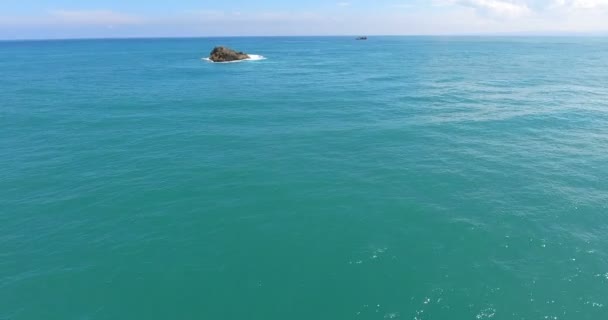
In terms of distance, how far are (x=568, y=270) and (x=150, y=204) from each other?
43095 millimetres

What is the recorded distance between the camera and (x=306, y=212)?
136ft

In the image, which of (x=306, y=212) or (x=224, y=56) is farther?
(x=224, y=56)

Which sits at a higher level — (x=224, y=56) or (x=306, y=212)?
(x=224, y=56)

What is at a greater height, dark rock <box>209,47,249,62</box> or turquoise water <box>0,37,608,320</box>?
dark rock <box>209,47,249,62</box>

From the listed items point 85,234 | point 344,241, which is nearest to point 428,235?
point 344,241

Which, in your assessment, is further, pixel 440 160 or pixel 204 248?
pixel 440 160

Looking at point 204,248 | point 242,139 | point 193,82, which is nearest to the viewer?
point 204,248

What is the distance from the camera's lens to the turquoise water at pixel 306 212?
29734mm

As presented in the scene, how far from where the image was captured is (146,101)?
90812mm

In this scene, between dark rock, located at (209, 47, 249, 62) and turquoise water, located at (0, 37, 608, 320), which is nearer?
turquoise water, located at (0, 37, 608, 320)

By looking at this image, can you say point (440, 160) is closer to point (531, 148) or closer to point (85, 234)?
point (531, 148)

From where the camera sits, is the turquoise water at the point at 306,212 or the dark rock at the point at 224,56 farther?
the dark rock at the point at 224,56

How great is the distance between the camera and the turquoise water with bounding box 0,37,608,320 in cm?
2973

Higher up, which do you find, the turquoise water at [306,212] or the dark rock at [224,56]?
the dark rock at [224,56]
